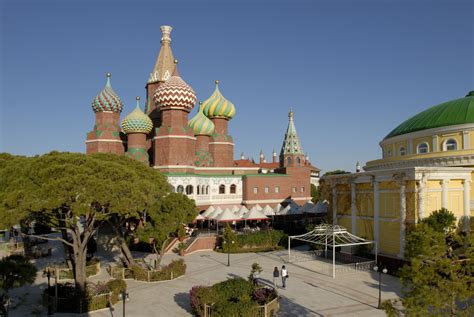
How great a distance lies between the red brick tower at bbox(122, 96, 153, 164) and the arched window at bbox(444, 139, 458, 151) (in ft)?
94.7

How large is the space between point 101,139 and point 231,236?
62.7 ft

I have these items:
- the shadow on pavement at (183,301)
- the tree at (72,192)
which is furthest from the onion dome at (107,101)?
the shadow on pavement at (183,301)

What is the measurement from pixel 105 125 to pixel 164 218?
20654mm

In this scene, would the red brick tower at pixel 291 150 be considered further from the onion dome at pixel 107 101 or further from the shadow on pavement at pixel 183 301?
the shadow on pavement at pixel 183 301

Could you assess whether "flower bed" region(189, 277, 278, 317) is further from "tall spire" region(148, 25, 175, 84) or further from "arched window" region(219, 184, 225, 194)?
"tall spire" region(148, 25, 175, 84)

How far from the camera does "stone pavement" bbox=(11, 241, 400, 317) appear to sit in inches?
703

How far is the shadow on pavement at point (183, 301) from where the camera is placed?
60.4ft

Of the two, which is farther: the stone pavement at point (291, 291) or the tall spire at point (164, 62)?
the tall spire at point (164, 62)

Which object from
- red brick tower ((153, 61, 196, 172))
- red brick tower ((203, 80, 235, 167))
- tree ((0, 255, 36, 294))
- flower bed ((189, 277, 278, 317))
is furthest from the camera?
red brick tower ((203, 80, 235, 167))

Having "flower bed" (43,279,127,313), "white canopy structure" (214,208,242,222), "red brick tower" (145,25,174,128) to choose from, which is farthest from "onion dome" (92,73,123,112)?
"flower bed" (43,279,127,313)

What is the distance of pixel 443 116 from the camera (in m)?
31.6

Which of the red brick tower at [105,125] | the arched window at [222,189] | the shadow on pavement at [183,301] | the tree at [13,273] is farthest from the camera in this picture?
the arched window at [222,189]

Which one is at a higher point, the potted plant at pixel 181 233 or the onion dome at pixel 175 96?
the onion dome at pixel 175 96

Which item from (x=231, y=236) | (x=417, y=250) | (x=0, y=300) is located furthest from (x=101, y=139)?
(x=417, y=250)
